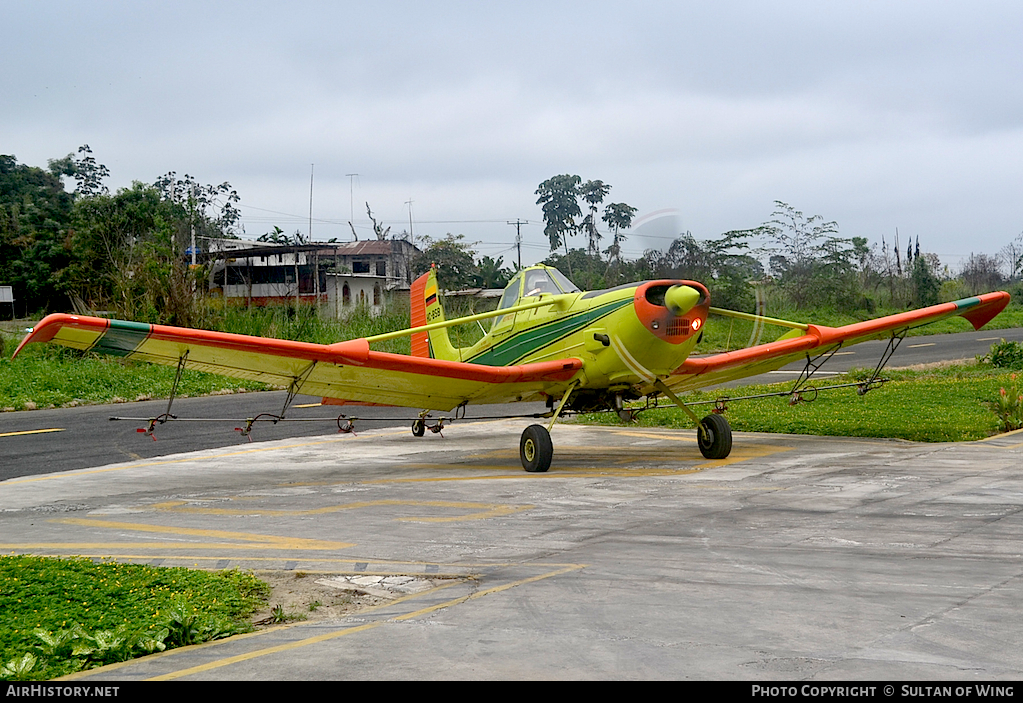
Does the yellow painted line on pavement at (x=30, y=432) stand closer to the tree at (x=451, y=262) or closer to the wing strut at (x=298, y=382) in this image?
the wing strut at (x=298, y=382)

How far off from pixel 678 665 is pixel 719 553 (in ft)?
8.06

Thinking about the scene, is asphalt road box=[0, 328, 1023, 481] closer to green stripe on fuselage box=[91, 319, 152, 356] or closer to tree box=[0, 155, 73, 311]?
green stripe on fuselage box=[91, 319, 152, 356]

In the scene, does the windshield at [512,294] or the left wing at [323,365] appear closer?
the left wing at [323,365]

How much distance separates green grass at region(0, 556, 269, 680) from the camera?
4.50 metres

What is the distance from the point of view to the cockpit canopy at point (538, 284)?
Result: 1291 cm

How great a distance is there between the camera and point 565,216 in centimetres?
4003

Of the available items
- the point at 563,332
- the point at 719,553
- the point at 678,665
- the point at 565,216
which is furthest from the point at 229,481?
the point at 565,216

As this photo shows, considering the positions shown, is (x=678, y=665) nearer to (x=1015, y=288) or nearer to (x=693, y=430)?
(x=693, y=430)

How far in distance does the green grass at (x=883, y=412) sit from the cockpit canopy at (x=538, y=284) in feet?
14.8

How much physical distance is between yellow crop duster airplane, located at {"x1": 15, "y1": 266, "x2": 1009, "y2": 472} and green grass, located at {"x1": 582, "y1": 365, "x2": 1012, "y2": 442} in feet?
3.77

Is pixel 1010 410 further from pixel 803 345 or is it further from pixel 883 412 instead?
pixel 803 345

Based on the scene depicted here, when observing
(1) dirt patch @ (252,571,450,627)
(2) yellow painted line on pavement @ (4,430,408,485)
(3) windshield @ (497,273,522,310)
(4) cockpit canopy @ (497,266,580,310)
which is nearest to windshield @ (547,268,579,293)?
(4) cockpit canopy @ (497,266,580,310)

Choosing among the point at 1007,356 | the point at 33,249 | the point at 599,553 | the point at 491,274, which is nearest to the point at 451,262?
the point at 491,274

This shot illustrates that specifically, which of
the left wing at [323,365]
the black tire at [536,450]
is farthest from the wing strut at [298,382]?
the black tire at [536,450]
